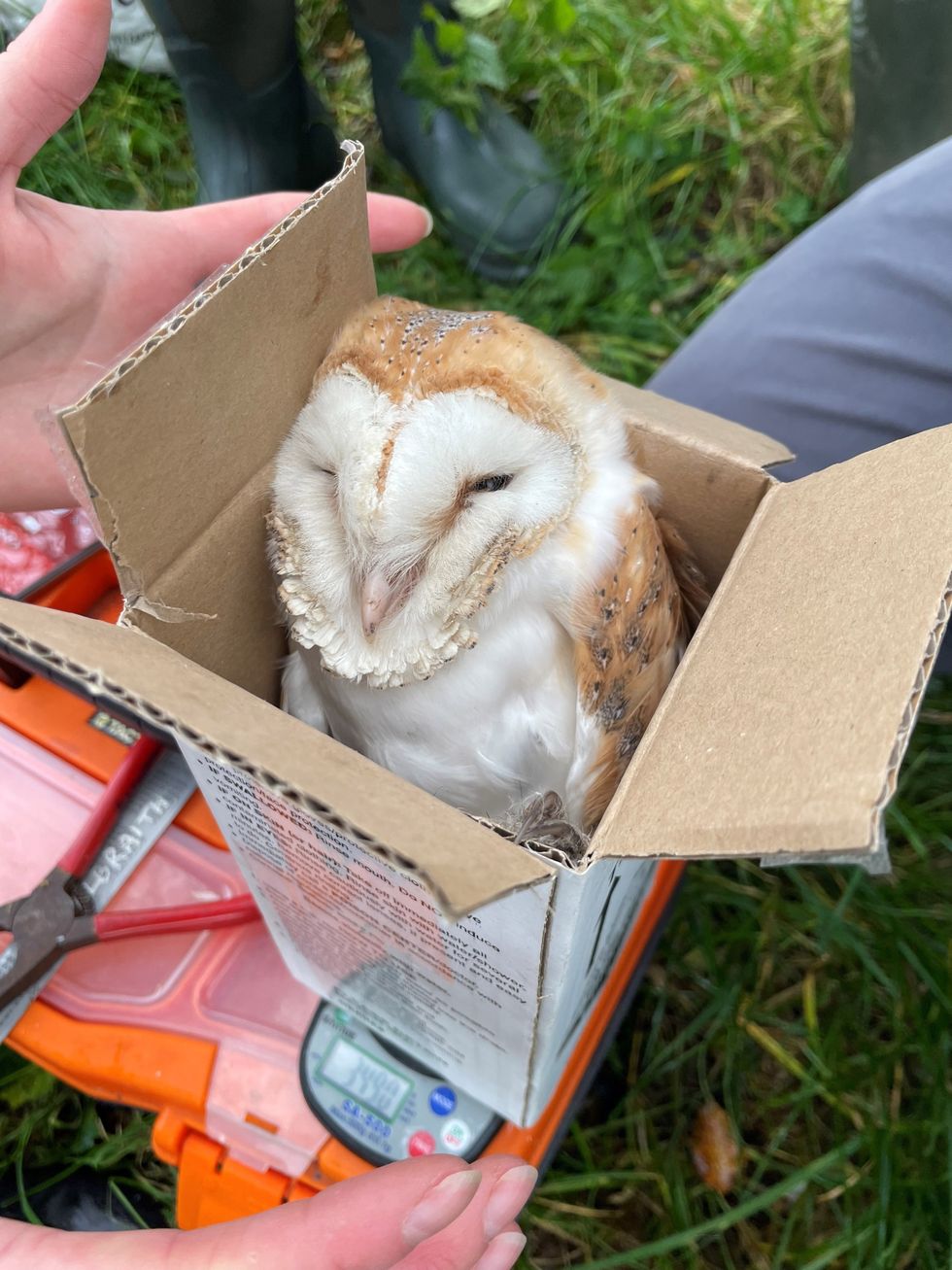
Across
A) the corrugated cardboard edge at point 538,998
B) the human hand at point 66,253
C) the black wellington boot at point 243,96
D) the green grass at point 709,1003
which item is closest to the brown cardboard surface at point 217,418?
the human hand at point 66,253

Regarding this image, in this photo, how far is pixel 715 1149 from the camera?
1.26m

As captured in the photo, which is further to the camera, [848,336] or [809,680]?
[848,336]

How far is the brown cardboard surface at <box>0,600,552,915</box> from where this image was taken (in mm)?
406

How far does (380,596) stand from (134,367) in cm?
25

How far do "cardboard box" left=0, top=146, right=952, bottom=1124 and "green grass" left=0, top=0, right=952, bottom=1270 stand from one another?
1.43 ft

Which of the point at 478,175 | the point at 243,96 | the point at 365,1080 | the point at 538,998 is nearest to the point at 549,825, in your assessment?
the point at 538,998

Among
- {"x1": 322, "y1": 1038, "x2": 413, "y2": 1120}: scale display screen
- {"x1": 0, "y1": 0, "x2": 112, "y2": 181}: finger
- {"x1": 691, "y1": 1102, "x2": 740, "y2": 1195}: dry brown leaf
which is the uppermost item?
{"x1": 0, "y1": 0, "x2": 112, "y2": 181}: finger

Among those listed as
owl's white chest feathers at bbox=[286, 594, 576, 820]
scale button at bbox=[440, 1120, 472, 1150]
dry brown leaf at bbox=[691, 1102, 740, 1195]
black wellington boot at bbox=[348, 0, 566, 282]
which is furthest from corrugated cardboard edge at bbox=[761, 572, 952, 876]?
black wellington boot at bbox=[348, 0, 566, 282]

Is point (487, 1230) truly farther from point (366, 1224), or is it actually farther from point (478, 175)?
point (478, 175)

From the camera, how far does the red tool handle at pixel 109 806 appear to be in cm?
99

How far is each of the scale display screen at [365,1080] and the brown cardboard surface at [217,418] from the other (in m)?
0.43

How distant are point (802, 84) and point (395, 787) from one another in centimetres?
228

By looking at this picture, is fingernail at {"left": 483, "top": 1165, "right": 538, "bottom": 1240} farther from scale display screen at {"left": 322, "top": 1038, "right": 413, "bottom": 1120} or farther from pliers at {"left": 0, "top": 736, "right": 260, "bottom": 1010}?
pliers at {"left": 0, "top": 736, "right": 260, "bottom": 1010}

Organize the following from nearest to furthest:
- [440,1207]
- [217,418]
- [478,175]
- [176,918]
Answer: [440,1207] < [217,418] < [176,918] < [478,175]
